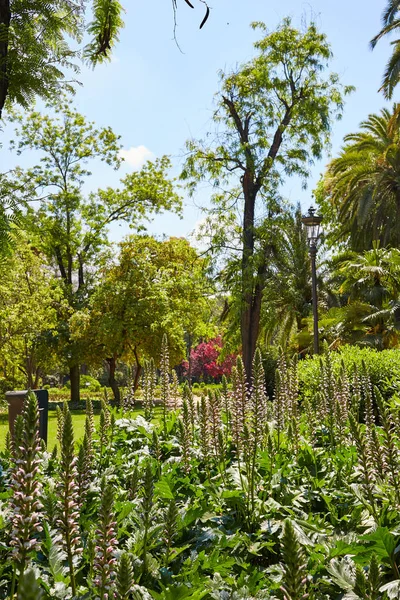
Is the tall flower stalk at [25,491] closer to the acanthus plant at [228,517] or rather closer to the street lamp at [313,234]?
the acanthus plant at [228,517]

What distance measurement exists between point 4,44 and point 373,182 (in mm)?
21167

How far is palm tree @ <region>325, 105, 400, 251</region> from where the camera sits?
23.6m

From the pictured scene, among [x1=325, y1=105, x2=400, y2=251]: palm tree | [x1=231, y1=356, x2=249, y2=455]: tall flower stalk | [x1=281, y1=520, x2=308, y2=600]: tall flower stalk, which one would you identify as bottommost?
[x1=281, y1=520, x2=308, y2=600]: tall flower stalk

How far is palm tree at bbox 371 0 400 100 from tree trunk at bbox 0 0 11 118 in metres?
18.3

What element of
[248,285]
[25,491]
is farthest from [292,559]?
[248,285]

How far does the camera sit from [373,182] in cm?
2383

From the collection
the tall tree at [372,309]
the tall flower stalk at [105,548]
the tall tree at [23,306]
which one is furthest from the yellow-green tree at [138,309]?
the tall flower stalk at [105,548]

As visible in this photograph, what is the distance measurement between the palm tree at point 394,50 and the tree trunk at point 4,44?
1829cm

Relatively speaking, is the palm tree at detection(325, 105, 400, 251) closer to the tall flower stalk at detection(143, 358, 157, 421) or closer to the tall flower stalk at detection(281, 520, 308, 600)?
the tall flower stalk at detection(143, 358, 157, 421)

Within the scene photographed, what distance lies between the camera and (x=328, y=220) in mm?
36062

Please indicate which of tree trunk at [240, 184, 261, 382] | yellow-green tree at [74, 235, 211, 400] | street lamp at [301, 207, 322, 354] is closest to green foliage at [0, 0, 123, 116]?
street lamp at [301, 207, 322, 354]

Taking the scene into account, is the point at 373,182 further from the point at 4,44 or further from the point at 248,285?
the point at 4,44

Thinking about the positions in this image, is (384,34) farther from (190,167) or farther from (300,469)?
(300,469)

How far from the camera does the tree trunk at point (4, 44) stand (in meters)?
5.07
